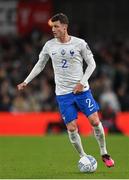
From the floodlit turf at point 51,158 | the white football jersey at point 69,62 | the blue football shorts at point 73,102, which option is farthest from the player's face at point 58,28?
the floodlit turf at point 51,158

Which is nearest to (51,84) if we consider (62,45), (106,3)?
(106,3)

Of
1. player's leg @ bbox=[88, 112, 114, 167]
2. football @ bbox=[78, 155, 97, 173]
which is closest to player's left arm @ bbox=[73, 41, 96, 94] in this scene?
player's leg @ bbox=[88, 112, 114, 167]

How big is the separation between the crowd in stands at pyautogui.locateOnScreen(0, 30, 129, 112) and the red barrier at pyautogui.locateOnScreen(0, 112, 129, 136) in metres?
0.41

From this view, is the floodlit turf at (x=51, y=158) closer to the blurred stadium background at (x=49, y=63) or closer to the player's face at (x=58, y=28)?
the blurred stadium background at (x=49, y=63)

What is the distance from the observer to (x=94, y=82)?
27.2 meters

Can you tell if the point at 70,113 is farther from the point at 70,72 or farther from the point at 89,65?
the point at 89,65

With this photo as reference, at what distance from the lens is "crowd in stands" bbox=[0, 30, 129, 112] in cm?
2605

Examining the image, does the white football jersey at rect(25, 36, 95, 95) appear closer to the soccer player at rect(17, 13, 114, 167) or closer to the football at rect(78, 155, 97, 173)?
the soccer player at rect(17, 13, 114, 167)

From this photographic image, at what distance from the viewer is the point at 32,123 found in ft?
83.0

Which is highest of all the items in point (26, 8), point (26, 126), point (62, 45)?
point (62, 45)

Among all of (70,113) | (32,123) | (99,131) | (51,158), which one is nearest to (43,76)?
(32,123)

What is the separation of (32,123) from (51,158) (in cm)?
771

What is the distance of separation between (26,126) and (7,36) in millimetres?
6065

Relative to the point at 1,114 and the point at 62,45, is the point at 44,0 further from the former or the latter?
the point at 62,45
